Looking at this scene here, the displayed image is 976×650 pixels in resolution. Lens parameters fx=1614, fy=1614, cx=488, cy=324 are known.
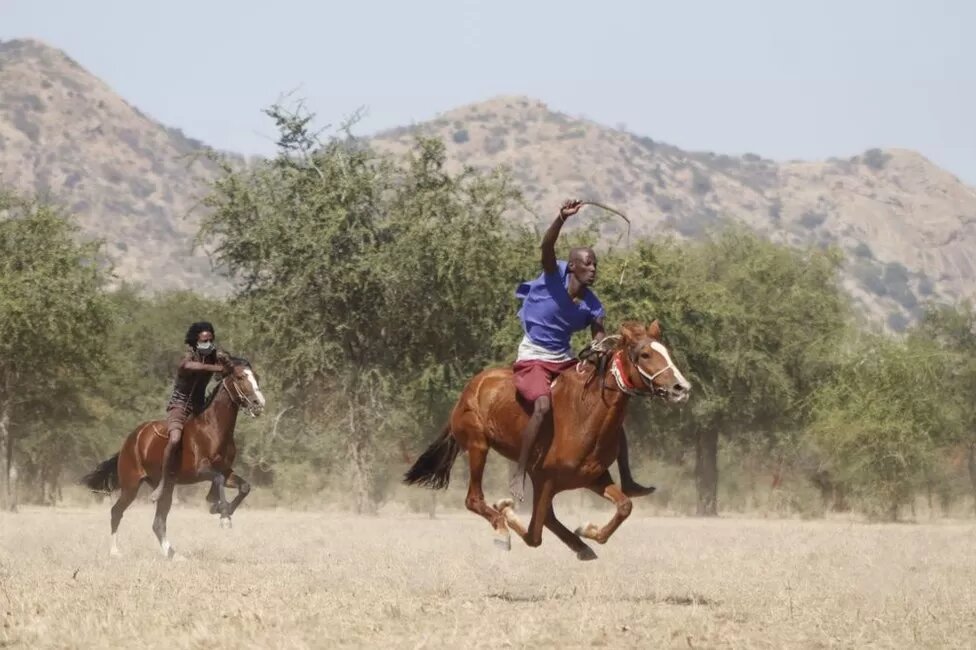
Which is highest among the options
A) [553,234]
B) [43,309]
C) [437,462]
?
[553,234]

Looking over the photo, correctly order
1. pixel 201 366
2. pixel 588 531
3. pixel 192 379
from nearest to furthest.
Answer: pixel 588 531
pixel 201 366
pixel 192 379

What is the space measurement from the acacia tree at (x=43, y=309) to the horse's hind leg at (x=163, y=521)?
21.7 metres

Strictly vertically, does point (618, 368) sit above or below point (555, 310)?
below

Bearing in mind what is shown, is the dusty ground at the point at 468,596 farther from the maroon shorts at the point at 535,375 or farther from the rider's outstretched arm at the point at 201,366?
the rider's outstretched arm at the point at 201,366

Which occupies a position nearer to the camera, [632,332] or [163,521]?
[632,332]

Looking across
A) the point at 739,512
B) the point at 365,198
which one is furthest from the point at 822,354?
the point at 365,198

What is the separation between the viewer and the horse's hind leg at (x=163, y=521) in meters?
20.4

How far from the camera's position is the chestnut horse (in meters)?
14.2

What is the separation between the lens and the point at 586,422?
14523mm

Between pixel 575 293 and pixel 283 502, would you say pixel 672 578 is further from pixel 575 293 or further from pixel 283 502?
pixel 283 502

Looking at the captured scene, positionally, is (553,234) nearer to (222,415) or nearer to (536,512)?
(536,512)

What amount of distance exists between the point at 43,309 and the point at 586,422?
99.2 ft

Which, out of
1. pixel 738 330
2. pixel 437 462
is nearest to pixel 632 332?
pixel 437 462

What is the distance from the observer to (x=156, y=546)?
898 inches
